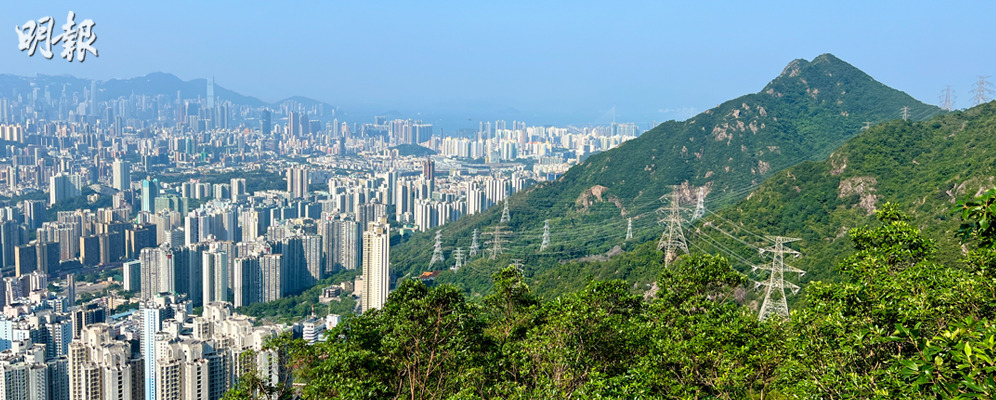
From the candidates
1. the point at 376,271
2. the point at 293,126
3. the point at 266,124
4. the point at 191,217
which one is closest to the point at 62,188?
the point at 191,217

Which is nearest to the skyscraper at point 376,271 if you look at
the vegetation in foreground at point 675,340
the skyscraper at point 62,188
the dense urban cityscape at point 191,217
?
the dense urban cityscape at point 191,217

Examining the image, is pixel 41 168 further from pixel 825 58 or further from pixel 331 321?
pixel 825 58

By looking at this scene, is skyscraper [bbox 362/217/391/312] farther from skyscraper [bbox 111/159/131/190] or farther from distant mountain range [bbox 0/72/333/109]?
distant mountain range [bbox 0/72/333/109]

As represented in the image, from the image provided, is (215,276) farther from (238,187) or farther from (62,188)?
(62,188)

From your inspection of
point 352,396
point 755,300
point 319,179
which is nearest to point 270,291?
point 755,300

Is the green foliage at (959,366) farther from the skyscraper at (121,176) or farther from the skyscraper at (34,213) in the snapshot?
the skyscraper at (121,176)
